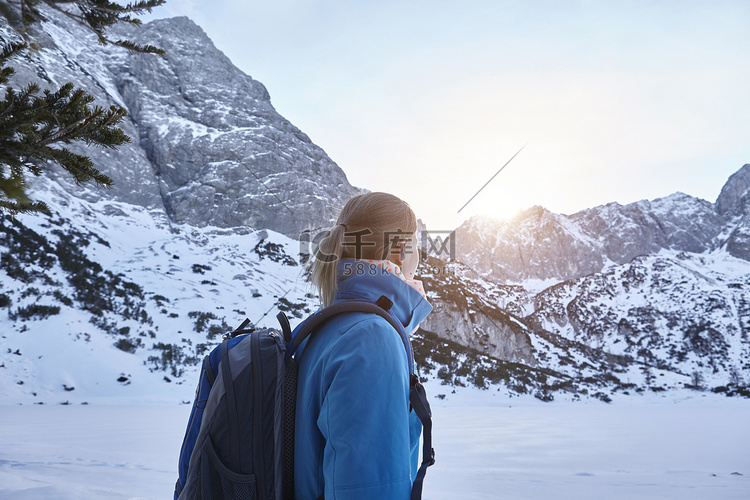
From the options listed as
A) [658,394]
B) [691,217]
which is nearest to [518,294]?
[658,394]

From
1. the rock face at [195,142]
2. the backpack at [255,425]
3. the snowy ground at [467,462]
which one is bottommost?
the snowy ground at [467,462]

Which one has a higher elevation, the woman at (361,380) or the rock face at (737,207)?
the rock face at (737,207)

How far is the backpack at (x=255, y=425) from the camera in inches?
47.6

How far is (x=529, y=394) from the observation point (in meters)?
34.0

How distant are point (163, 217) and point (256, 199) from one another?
15.2m

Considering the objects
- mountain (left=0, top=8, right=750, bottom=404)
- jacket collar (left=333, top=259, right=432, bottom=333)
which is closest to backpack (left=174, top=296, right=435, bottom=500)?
jacket collar (left=333, top=259, right=432, bottom=333)

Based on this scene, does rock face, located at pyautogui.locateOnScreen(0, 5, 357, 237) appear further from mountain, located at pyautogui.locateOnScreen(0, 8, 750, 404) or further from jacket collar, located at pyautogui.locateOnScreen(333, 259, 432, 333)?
jacket collar, located at pyautogui.locateOnScreen(333, 259, 432, 333)

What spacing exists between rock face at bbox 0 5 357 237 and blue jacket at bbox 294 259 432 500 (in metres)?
57.3

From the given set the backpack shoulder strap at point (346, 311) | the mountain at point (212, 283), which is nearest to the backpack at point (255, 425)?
the backpack shoulder strap at point (346, 311)

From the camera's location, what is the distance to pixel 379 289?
1.43 m

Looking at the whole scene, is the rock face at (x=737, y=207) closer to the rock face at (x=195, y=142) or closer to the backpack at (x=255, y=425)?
the rock face at (x=195, y=142)

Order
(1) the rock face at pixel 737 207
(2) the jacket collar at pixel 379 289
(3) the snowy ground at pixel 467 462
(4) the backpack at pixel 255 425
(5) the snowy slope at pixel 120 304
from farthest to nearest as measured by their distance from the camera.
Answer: (1) the rock face at pixel 737 207, (5) the snowy slope at pixel 120 304, (3) the snowy ground at pixel 467 462, (2) the jacket collar at pixel 379 289, (4) the backpack at pixel 255 425

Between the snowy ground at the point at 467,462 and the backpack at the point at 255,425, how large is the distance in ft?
14.0

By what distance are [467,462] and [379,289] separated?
23.3ft
